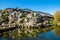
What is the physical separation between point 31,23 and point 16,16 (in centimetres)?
2095

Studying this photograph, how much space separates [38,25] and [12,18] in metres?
25.5

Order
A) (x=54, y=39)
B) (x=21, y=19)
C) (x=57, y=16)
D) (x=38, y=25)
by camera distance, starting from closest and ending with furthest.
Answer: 1. (x=54, y=39)
2. (x=38, y=25)
3. (x=57, y=16)
4. (x=21, y=19)

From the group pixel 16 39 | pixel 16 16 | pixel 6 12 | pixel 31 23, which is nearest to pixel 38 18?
pixel 31 23

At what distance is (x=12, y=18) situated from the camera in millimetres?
108000

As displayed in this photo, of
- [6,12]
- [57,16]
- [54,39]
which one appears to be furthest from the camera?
[6,12]

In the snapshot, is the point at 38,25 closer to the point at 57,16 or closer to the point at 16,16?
the point at 57,16

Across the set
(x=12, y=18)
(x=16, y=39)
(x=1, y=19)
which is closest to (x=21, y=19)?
(x=12, y=18)

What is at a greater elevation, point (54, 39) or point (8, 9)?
point (8, 9)

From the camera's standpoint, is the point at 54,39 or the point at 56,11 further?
the point at 56,11

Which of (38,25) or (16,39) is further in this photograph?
(38,25)

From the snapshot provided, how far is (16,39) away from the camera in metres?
47.6

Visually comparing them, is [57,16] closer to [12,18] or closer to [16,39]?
[12,18]

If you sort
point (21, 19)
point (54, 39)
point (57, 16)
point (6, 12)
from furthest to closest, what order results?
point (6, 12)
point (21, 19)
point (57, 16)
point (54, 39)

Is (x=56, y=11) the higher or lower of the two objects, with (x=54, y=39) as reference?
higher
